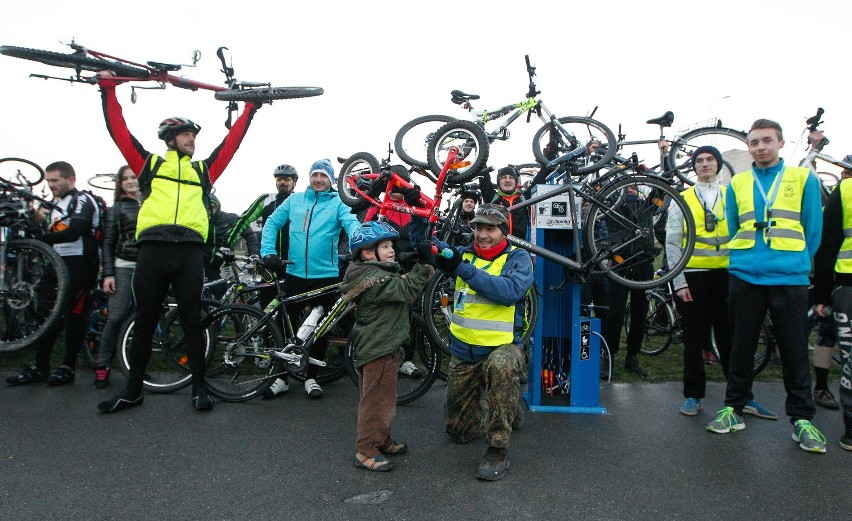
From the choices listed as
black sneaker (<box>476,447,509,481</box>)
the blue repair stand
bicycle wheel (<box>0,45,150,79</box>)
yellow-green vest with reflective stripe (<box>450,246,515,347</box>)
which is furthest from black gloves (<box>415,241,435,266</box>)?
bicycle wheel (<box>0,45,150,79</box>)

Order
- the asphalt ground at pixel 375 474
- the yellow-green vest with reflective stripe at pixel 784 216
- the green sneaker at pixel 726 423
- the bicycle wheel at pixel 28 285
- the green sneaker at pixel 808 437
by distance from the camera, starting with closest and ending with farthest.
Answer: the asphalt ground at pixel 375 474, the green sneaker at pixel 808 437, the yellow-green vest with reflective stripe at pixel 784 216, the green sneaker at pixel 726 423, the bicycle wheel at pixel 28 285

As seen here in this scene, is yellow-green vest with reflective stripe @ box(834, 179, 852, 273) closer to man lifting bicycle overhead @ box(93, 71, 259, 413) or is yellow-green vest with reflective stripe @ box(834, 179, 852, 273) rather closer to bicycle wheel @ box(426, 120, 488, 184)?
bicycle wheel @ box(426, 120, 488, 184)

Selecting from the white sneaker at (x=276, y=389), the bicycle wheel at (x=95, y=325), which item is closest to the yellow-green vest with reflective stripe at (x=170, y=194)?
the white sneaker at (x=276, y=389)

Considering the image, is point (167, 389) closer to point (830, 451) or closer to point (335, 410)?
point (335, 410)

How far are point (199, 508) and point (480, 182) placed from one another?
4.03m

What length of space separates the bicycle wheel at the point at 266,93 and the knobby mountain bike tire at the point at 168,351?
174 centimetres

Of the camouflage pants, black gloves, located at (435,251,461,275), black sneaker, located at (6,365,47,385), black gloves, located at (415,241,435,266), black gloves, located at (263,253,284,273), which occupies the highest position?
black gloves, located at (415,241,435,266)

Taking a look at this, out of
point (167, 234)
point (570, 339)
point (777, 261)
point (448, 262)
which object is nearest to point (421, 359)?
point (570, 339)

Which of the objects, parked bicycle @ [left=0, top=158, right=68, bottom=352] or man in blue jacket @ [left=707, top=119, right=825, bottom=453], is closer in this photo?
man in blue jacket @ [left=707, top=119, right=825, bottom=453]

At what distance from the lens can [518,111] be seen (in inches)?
241

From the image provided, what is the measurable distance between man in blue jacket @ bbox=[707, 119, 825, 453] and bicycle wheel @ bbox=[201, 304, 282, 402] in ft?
11.3

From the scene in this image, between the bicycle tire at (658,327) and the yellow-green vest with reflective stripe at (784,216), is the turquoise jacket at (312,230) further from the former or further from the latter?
the bicycle tire at (658,327)

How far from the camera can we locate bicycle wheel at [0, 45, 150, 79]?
13.9 feet

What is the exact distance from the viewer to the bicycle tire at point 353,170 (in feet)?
19.1
